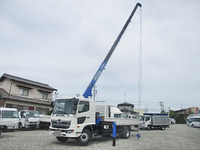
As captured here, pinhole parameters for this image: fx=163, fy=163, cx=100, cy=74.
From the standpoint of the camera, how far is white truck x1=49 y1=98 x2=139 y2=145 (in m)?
8.81

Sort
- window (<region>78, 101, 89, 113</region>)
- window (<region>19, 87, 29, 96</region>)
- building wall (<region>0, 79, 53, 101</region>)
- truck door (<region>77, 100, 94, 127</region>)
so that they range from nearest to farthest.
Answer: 1. truck door (<region>77, 100, 94, 127</region>)
2. window (<region>78, 101, 89, 113</region>)
3. building wall (<region>0, 79, 53, 101</region>)
4. window (<region>19, 87, 29, 96</region>)

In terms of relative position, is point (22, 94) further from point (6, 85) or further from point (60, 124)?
point (60, 124)

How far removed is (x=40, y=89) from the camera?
28.4 metres

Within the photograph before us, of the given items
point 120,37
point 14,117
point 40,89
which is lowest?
point 14,117

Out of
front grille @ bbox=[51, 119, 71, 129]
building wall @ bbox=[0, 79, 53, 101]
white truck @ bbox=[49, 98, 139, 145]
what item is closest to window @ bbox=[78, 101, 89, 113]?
white truck @ bbox=[49, 98, 139, 145]

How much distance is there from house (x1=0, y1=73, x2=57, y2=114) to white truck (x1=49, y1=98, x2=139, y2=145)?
1660 centimetres

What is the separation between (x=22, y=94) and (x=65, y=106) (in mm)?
19510

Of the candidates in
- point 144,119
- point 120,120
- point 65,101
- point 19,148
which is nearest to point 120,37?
point 120,120

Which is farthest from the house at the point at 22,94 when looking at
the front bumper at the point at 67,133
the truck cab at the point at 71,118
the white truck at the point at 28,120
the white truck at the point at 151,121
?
the front bumper at the point at 67,133

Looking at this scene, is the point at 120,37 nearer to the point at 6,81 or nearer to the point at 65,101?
the point at 65,101

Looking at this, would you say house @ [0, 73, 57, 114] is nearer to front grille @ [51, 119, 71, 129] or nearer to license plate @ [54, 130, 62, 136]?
front grille @ [51, 119, 71, 129]

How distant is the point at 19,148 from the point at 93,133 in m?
4.18

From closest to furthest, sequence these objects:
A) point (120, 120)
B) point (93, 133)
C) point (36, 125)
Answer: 1. point (93, 133)
2. point (120, 120)
3. point (36, 125)

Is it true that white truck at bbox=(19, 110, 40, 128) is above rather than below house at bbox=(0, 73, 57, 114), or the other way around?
below
